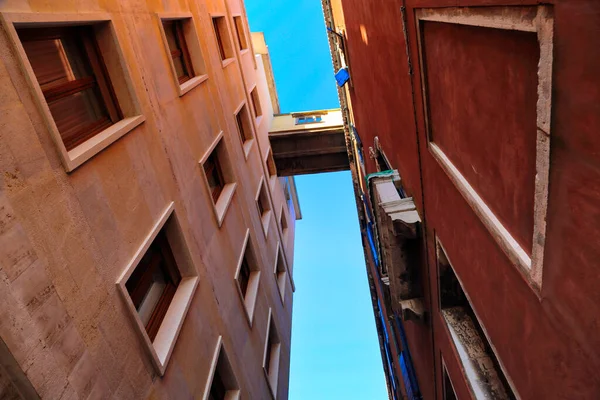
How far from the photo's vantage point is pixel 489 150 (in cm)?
269

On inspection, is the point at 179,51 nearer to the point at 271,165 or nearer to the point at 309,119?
the point at 271,165

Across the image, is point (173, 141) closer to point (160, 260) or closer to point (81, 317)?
point (160, 260)

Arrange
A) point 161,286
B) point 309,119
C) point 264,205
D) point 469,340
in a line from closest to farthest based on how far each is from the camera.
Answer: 1. point 469,340
2. point 161,286
3. point 264,205
4. point 309,119

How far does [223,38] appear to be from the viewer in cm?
1170

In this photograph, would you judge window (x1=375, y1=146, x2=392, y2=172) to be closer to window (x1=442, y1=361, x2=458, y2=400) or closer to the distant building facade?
the distant building facade

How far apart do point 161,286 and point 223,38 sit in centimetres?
893

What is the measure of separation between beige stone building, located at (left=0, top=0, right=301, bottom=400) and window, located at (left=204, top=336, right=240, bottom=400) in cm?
4

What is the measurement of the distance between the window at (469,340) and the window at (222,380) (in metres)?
4.08

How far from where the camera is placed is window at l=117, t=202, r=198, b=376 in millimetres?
4496

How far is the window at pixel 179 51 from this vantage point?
24.2 feet

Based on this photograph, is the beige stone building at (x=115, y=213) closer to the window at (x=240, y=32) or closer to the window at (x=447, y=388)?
the window at (x=447, y=388)

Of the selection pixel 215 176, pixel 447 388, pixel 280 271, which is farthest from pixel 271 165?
pixel 447 388

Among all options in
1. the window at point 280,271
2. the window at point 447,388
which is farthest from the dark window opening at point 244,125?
the window at point 447,388

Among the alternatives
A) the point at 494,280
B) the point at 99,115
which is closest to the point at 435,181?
the point at 494,280
